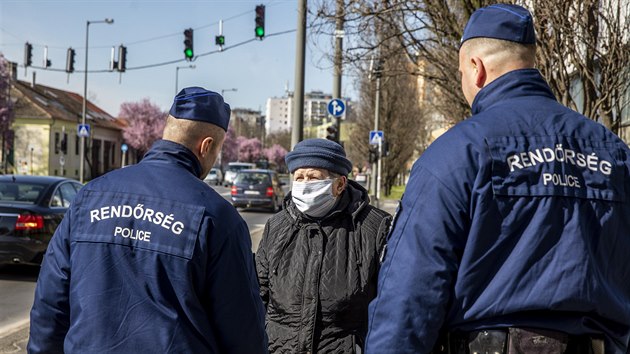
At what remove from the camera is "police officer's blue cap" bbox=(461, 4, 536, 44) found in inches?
91.9

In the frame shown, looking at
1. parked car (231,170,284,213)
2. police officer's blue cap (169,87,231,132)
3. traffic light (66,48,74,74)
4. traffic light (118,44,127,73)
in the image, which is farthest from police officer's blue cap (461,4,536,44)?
traffic light (66,48,74,74)

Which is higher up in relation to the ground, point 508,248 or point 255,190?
point 508,248

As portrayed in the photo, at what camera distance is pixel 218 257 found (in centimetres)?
257

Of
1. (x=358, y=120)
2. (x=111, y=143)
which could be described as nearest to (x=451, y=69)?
(x=358, y=120)

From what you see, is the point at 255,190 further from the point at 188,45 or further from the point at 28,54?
the point at 28,54

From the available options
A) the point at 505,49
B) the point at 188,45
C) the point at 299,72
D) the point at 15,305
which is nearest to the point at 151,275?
the point at 505,49

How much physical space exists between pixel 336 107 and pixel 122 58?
1307cm

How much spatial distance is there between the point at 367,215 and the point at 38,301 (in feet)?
5.90

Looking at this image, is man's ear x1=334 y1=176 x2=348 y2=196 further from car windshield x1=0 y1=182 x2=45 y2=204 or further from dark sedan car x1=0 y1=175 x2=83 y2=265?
car windshield x1=0 y1=182 x2=45 y2=204

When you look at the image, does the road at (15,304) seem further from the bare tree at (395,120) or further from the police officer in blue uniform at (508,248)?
the bare tree at (395,120)

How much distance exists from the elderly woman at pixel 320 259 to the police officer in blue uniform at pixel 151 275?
983 mm

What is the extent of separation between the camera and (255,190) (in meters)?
28.1

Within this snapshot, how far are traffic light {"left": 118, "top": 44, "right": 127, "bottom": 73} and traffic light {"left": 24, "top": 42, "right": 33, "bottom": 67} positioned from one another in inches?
139

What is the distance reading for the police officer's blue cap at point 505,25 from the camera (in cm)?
233
